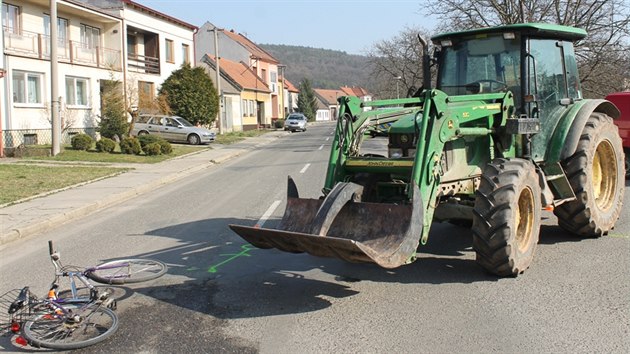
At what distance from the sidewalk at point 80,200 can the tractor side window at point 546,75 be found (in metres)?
7.91

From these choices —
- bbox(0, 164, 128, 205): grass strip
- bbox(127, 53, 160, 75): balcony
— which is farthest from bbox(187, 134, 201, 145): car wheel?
bbox(0, 164, 128, 205): grass strip

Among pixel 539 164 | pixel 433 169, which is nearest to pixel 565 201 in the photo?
pixel 539 164

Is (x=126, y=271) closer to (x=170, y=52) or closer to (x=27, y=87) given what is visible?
(x=27, y=87)

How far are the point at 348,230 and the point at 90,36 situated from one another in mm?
31756

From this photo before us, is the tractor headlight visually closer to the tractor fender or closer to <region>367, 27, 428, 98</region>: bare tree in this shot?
the tractor fender

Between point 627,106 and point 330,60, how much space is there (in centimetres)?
15768

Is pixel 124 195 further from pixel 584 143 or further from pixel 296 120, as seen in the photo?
pixel 296 120

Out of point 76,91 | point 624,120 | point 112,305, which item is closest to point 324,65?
point 76,91

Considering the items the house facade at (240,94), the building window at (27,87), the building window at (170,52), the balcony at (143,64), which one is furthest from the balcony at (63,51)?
the house facade at (240,94)

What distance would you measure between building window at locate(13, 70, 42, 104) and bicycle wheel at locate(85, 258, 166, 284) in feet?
72.9

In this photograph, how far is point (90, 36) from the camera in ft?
110

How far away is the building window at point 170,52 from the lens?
139 ft

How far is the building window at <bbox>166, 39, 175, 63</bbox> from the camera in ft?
139

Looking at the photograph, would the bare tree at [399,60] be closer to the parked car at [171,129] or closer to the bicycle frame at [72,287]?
the parked car at [171,129]
